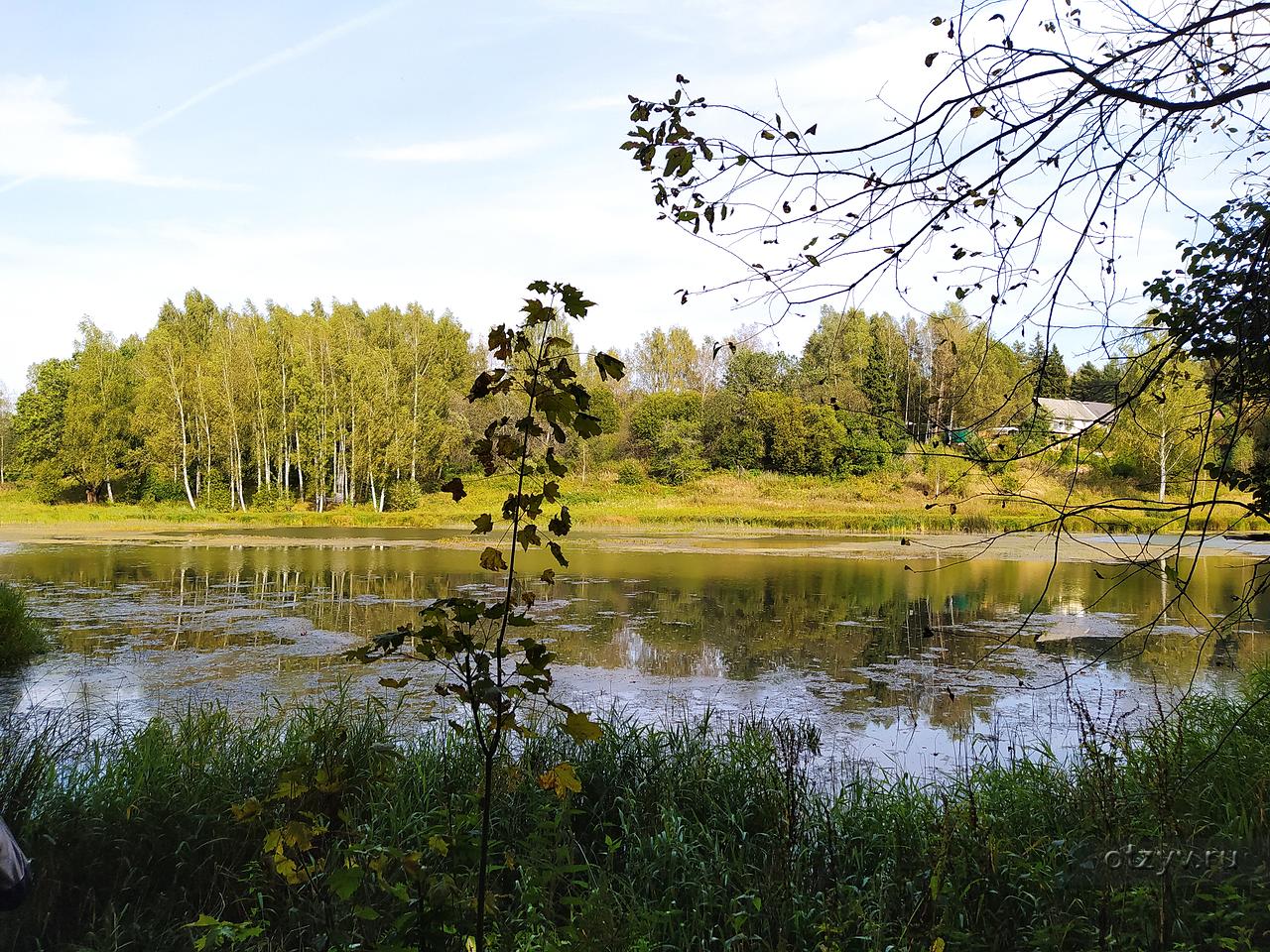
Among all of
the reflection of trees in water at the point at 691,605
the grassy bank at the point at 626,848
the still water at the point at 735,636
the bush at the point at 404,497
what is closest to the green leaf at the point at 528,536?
the grassy bank at the point at 626,848

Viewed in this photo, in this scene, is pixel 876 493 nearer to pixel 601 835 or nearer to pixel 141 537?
pixel 141 537

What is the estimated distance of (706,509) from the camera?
3475 cm

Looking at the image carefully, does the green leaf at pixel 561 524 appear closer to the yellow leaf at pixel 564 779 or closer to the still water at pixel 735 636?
the yellow leaf at pixel 564 779

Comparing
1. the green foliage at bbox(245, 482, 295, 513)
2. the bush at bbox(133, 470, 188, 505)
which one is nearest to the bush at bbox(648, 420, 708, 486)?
the green foliage at bbox(245, 482, 295, 513)

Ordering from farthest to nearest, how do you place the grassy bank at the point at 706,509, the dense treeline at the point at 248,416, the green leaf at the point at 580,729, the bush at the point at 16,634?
the dense treeline at the point at 248,416 → the grassy bank at the point at 706,509 → the bush at the point at 16,634 → the green leaf at the point at 580,729

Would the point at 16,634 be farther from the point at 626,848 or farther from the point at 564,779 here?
the point at 564,779

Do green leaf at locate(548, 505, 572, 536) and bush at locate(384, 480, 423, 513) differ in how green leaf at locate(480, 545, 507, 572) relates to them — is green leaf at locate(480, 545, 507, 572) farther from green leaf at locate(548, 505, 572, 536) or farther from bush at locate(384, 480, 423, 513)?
bush at locate(384, 480, 423, 513)

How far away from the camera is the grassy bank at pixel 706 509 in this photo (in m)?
30.1

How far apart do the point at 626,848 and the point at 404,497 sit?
114 feet

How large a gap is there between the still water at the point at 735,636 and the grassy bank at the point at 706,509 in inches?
376

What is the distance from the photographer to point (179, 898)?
3385 millimetres

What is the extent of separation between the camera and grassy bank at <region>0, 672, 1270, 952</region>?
103 inches

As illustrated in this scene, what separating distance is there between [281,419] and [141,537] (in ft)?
42.4

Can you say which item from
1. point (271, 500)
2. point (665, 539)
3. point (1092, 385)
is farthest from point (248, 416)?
point (1092, 385)
